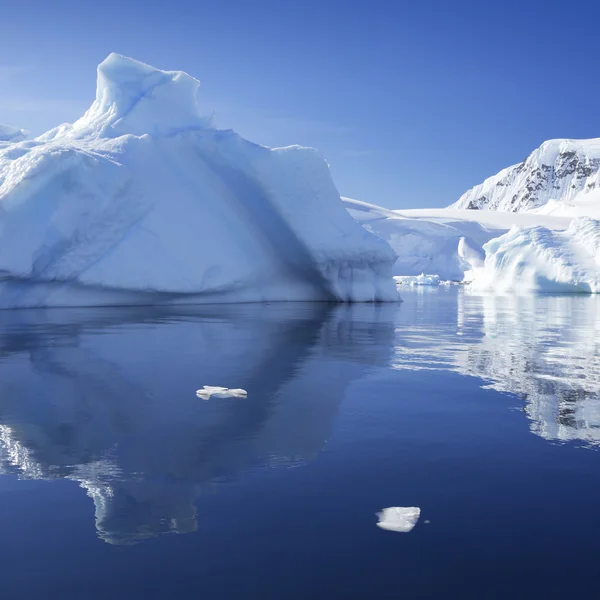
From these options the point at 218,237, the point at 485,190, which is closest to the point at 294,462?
the point at 218,237

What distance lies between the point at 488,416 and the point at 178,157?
17105mm

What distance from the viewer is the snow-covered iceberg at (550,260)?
34.1 m

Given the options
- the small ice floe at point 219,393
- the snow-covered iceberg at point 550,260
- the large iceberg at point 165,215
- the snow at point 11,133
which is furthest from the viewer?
the snow-covered iceberg at point 550,260

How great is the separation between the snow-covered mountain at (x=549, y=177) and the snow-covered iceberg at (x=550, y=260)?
380 ft

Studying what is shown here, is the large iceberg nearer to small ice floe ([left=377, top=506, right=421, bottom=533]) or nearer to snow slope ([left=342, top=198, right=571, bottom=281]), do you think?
small ice floe ([left=377, top=506, right=421, bottom=533])

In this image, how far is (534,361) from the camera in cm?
758

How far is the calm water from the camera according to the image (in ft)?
7.52

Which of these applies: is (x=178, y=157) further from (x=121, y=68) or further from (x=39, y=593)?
(x=39, y=593)

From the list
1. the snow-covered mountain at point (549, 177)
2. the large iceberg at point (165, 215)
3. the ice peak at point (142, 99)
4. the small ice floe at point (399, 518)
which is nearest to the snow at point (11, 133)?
the large iceberg at point (165, 215)

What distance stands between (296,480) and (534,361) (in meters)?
5.25

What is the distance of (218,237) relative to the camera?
63.0 feet

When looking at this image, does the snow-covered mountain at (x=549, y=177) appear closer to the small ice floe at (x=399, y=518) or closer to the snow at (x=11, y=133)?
the snow at (x=11, y=133)

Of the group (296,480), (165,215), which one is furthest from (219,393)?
(165,215)

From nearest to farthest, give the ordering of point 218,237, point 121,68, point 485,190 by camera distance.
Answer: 1. point 218,237
2. point 121,68
3. point 485,190
